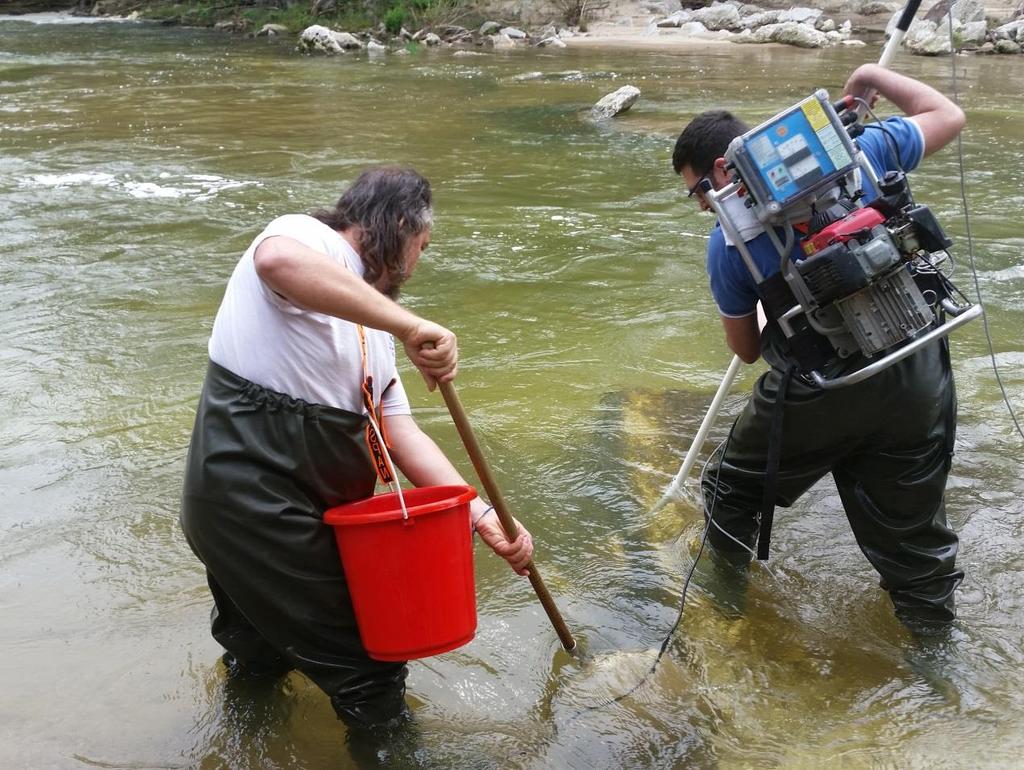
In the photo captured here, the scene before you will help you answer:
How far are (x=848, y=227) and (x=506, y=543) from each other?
1336 mm

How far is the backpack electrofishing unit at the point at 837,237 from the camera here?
109 inches

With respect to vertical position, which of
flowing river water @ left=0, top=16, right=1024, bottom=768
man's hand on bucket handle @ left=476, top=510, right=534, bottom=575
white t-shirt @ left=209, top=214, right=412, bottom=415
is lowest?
flowing river water @ left=0, top=16, right=1024, bottom=768

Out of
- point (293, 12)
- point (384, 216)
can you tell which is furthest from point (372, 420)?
point (293, 12)

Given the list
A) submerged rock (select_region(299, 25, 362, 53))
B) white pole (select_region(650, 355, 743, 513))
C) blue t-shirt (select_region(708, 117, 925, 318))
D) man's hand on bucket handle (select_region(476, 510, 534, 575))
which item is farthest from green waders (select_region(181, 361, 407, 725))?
submerged rock (select_region(299, 25, 362, 53))

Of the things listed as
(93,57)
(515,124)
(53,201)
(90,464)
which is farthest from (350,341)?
(93,57)

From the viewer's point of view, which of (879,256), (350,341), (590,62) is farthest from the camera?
(590,62)

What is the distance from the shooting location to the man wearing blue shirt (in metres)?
3.10

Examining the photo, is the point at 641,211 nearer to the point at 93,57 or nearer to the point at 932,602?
the point at 932,602

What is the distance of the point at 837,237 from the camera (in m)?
2.80

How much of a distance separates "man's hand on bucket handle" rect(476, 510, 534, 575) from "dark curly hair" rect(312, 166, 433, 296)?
810mm

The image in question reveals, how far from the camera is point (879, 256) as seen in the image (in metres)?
2.75

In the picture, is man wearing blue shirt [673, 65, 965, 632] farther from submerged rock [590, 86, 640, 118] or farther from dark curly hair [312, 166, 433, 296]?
submerged rock [590, 86, 640, 118]

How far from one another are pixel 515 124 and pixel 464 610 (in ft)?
43.8

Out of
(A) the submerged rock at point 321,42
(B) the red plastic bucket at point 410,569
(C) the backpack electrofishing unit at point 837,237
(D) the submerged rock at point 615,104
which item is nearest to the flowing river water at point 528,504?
(B) the red plastic bucket at point 410,569
